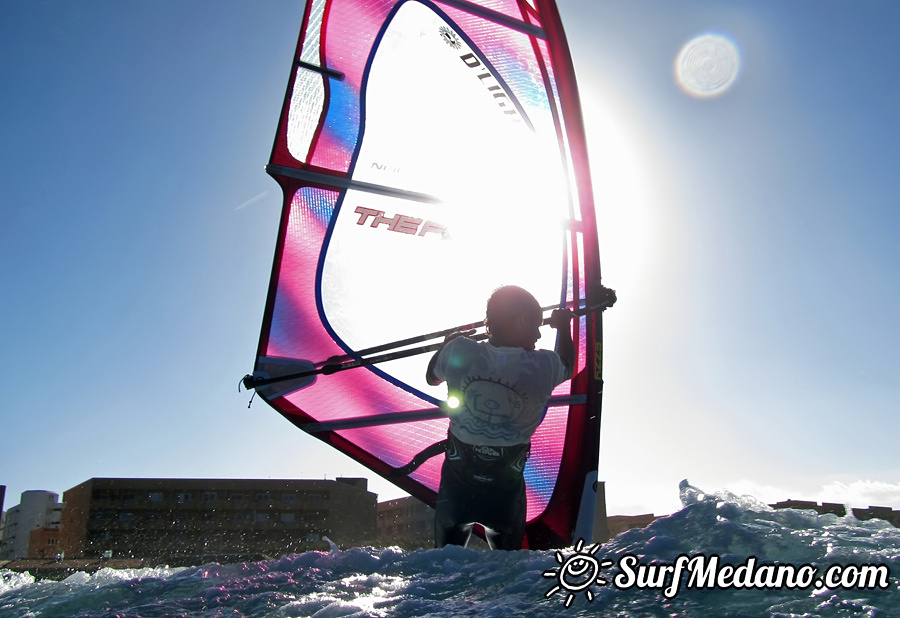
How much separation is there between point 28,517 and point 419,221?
99.9 metres

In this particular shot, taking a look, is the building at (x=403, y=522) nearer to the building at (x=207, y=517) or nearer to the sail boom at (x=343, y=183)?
the building at (x=207, y=517)

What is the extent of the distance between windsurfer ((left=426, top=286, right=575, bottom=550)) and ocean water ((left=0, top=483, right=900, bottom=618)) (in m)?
0.71

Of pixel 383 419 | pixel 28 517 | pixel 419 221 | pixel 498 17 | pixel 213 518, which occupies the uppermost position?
pixel 498 17

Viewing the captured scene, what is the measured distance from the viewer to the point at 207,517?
164 ft

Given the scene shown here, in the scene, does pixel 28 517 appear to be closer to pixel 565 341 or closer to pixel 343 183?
pixel 343 183

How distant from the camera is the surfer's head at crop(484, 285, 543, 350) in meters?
2.99

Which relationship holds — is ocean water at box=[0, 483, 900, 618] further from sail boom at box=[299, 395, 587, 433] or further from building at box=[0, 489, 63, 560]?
building at box=[0, 489, 63, 560]

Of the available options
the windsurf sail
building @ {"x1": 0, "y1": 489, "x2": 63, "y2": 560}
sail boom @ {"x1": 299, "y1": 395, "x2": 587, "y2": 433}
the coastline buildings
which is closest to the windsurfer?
the windsurf sail

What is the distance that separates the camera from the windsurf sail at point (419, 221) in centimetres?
439

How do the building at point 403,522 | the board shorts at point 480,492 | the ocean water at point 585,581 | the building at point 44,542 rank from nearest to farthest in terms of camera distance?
the ocean water at point 585,581 → the board shorts at point 480,492 → the building at point 403,522 → the building at point 44,542

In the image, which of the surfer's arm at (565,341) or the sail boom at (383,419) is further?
the sail boom at (383,419)


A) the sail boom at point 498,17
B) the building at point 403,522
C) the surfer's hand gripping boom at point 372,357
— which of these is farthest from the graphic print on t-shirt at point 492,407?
the building at point 403,522

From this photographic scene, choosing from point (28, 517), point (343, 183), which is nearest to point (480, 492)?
point (343, 183)

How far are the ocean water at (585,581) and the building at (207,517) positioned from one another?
48395 millimetres
